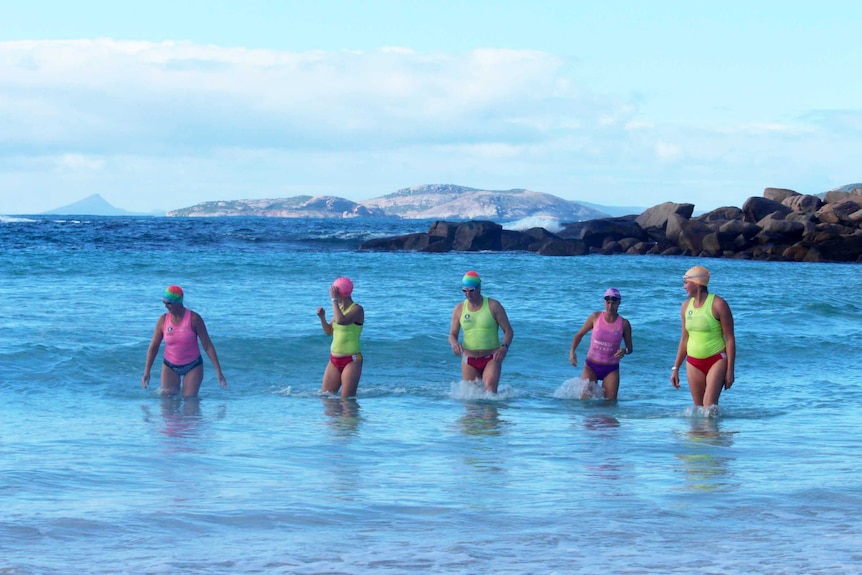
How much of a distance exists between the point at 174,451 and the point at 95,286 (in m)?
18.9

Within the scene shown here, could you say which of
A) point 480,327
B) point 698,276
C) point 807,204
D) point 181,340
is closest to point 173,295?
point 181,340

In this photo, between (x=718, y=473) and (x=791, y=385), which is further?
(x=791, y=385)

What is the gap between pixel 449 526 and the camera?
580cm

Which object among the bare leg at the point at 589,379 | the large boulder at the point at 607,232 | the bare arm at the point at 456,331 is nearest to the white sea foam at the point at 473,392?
the bare arm at the point at 456,331

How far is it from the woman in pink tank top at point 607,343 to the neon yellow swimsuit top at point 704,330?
4.06 feet

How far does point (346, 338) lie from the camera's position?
11.0m

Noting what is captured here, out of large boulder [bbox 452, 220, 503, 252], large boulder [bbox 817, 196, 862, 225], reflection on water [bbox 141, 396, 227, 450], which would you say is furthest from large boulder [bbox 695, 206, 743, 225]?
reflection on water [bbox 141, 396, 227, 450]

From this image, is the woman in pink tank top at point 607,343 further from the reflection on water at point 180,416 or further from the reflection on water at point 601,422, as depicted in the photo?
the reflection on water at point 180,416

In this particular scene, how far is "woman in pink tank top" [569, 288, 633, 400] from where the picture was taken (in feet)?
36.3

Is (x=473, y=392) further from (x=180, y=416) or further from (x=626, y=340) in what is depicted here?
(x=180, y=416)

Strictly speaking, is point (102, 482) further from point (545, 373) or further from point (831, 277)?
point (831, 277)

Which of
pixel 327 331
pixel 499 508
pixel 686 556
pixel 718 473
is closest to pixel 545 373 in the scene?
pixel 327 331

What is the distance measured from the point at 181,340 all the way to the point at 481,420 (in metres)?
3.23

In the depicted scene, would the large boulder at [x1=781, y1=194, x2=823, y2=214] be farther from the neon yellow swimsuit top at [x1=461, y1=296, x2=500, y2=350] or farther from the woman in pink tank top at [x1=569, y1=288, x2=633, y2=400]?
the neon yellow swimsuit top at [x1=461, y1=296, x2=500, y2=350]
